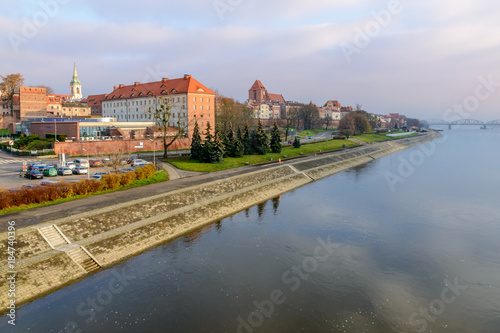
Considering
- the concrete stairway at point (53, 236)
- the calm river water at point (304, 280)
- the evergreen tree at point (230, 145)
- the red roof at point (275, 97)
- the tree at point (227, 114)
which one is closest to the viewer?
the calm river water at point (304, 280)

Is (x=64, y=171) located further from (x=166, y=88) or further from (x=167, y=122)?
(x=166, y=88)

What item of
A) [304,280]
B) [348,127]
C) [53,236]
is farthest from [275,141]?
[348,127]

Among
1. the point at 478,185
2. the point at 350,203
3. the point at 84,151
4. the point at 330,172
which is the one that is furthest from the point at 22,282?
the point at 478,185

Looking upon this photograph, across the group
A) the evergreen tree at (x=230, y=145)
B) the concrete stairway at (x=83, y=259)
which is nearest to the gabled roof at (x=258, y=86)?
the evergreen tree at (x=230, y=145)

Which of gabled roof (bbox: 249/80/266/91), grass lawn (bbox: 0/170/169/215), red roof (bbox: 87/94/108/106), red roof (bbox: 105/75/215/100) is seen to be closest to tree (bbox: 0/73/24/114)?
red roof (bbox: 87/94/108/106)

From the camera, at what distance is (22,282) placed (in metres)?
17.2

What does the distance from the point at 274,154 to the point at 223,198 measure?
2893 cm

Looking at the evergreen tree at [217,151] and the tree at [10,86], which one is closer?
the evergreen tree at [217,151]

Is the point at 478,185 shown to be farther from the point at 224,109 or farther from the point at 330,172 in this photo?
the point at 224,109

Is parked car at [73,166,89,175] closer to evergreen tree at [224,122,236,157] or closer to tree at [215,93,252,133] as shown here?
evergreen tree at [224,122,236,157]

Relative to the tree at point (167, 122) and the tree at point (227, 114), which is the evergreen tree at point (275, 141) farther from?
the tree at point (227, 114)

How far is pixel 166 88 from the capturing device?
262 feet

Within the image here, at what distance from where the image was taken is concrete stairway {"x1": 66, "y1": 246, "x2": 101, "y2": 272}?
1988 cm

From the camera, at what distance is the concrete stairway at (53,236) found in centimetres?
2006
